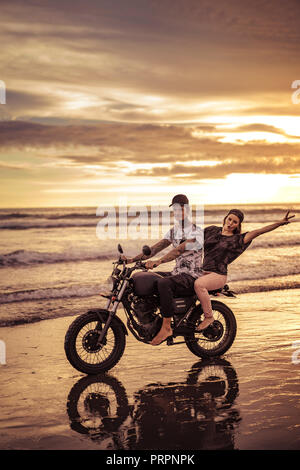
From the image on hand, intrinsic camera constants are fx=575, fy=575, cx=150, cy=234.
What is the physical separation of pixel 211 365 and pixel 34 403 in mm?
2518

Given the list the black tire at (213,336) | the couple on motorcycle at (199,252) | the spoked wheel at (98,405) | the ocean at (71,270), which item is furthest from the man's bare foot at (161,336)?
the ocean at (71,270)

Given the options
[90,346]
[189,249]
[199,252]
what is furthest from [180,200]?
[90,346]

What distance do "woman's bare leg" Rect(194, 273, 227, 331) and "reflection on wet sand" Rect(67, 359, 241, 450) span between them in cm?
74

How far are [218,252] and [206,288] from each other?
1.65ft

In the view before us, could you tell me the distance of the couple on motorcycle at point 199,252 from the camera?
24.3 feet

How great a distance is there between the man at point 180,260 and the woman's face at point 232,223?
0.37 meters

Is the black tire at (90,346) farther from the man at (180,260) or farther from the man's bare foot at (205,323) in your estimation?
the man's bare foot at (205,323)

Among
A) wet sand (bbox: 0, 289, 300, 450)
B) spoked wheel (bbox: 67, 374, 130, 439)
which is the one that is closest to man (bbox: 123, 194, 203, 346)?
wet sand (bbox: 0, 289, 300, 450)

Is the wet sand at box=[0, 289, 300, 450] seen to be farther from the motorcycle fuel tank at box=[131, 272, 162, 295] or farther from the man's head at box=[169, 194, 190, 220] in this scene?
the man's head at box=[169, 194, 190, 220]

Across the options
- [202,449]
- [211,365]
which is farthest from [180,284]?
[202,449]

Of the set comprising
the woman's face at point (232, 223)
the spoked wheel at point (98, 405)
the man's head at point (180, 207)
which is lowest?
the spoked wheel at point (98, 405)

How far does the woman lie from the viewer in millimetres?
7496

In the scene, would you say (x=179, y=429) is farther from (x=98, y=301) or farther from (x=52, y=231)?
(x=52, y=231)
